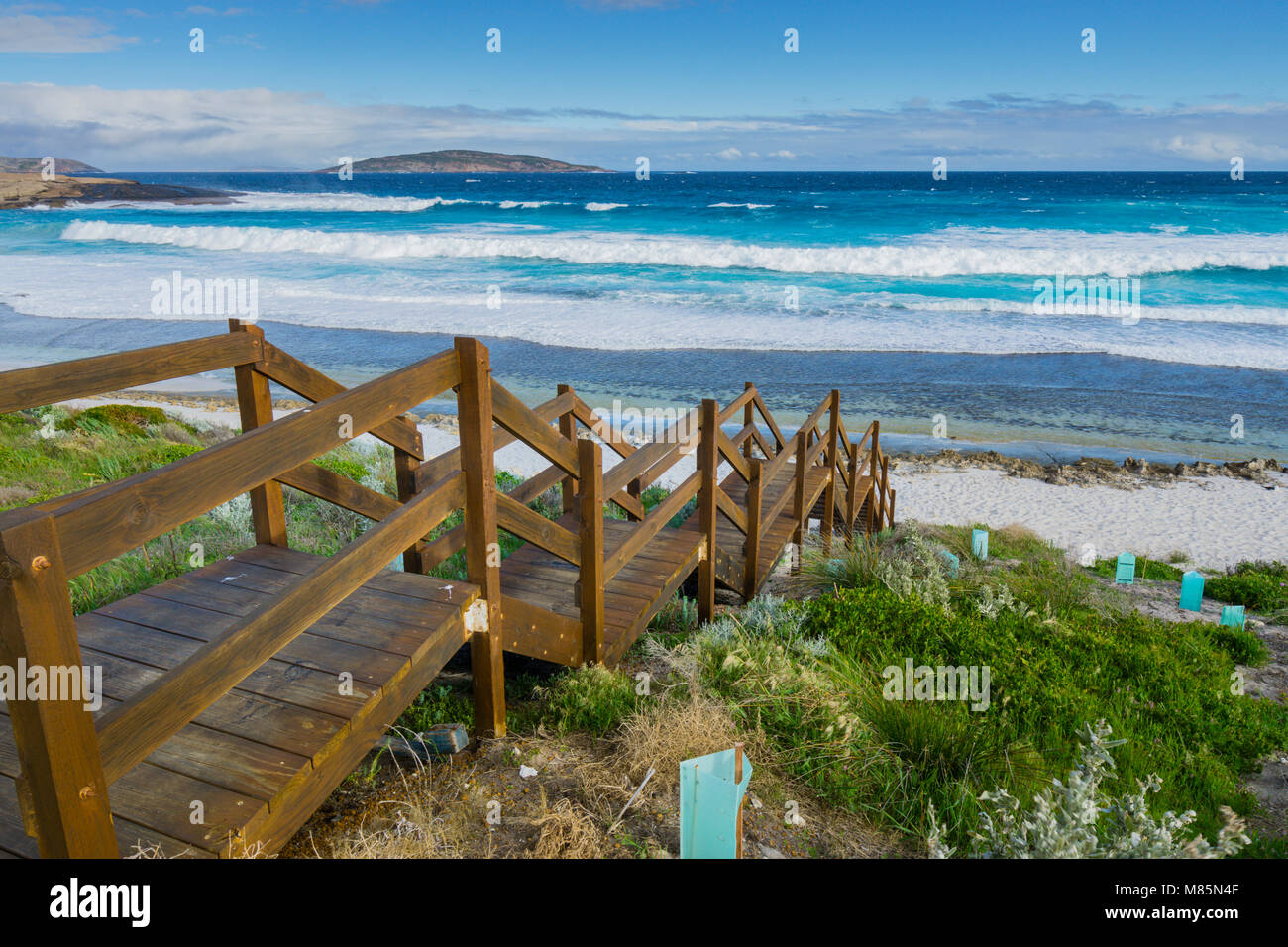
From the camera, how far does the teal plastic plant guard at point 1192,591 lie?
706cm

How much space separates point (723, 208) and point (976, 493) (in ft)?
150

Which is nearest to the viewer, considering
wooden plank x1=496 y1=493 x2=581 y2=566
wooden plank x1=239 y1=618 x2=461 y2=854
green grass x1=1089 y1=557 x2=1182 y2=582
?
wooden plank x1=239 y1=618 x2=461 y2=854

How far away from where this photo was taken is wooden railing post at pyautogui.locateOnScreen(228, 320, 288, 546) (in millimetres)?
3916

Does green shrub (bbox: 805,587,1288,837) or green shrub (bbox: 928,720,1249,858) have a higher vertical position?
green shrub (bbox: 928,720,1249,858)

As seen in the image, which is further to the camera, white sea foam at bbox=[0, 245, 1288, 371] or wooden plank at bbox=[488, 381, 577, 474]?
white sea foam at bbox=[0, 245, 1288, 371]

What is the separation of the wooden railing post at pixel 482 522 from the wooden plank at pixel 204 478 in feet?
1.15

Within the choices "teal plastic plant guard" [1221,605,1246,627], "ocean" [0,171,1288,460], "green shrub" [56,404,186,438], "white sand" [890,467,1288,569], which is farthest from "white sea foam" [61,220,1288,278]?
"teal plastic plant guard" [1221,605,1246,627]

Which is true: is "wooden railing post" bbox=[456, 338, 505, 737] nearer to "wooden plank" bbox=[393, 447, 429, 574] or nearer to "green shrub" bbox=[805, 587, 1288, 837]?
"wooden plank" bbox=[393, 447, 429, 574]

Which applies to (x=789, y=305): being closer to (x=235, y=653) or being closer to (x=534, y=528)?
(x=534, y=528)

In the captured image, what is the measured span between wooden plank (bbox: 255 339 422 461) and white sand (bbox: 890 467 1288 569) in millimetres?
8626

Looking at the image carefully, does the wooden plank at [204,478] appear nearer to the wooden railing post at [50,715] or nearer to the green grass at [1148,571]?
the wooden railing post at [50,715]

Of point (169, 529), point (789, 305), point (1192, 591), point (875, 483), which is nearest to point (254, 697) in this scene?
point (169, 529)

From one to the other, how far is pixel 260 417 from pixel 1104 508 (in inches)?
449
